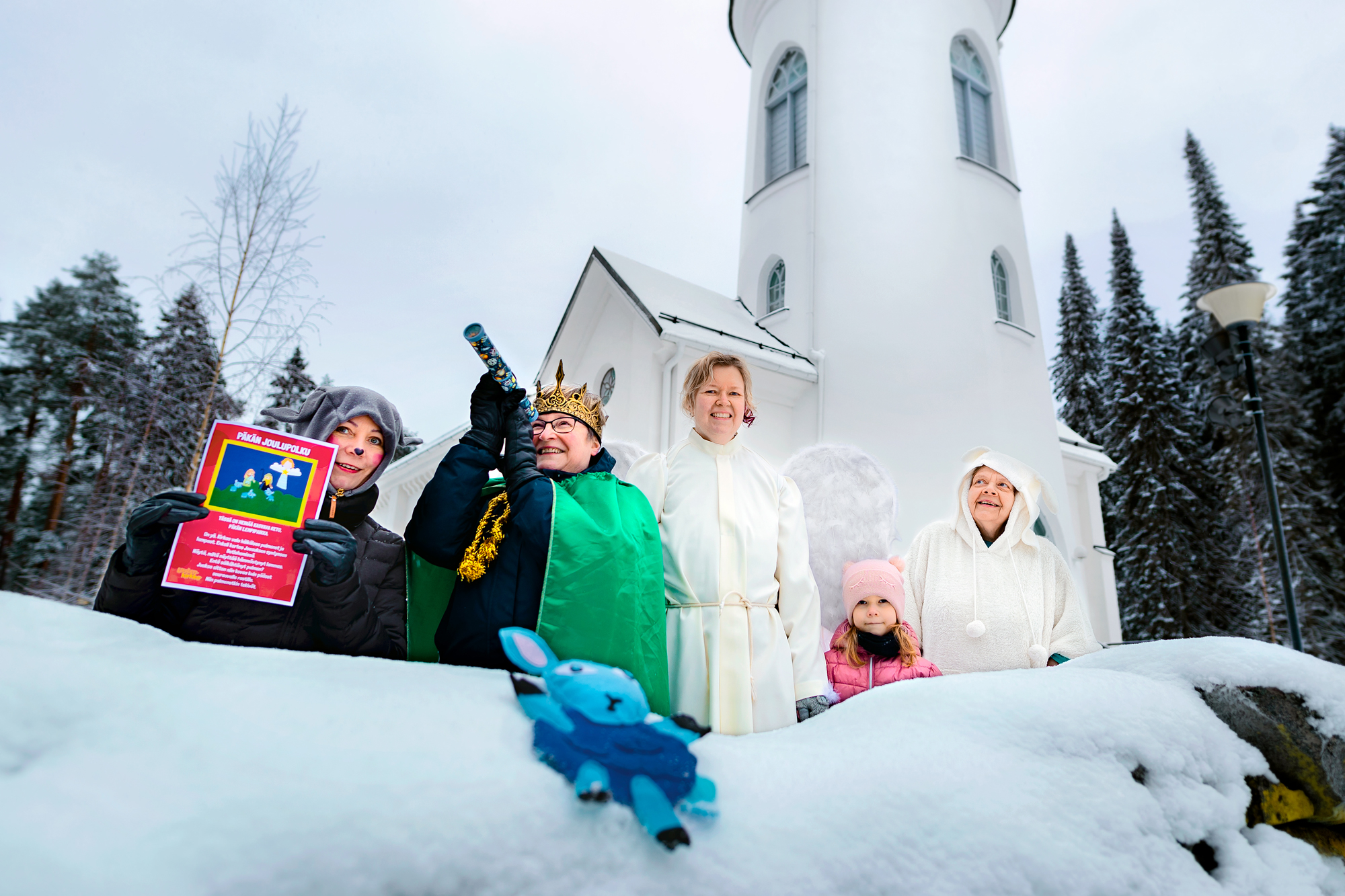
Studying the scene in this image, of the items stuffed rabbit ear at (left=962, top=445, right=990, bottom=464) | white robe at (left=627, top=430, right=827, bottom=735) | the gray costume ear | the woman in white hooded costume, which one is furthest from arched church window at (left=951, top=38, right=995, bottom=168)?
the gray costume ear

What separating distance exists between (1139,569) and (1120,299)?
9238 millimetres

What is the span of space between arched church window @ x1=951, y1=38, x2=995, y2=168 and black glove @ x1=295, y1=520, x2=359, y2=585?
433 inches

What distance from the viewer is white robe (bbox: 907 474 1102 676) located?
3191 millimetres

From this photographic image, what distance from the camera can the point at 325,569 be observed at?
1812 millimetres

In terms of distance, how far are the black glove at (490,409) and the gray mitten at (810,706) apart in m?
1.40

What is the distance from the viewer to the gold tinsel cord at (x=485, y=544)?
1971mm

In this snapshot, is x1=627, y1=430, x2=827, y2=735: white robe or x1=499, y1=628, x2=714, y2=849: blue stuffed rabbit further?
x1=627, y1=430, x2=827, y2=735: white robe

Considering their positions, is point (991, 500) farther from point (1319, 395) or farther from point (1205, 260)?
point (1205, 260)

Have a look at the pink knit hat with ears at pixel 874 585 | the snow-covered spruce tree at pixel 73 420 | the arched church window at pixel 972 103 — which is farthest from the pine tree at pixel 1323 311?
the snow-covered spruce tree at pixel 73 420

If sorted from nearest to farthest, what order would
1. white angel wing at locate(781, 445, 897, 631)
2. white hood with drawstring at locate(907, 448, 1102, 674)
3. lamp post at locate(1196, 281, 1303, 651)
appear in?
white hood with drawstring at locate(907, 448, 1102, 674) < white angel wing at locate(781, 445, 897, 631) < lamp post at locate(1196, 281, 1303, 651)

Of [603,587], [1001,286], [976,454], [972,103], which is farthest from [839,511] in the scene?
[972,103]

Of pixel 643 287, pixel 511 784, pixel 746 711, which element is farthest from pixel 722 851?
pixel 643 287

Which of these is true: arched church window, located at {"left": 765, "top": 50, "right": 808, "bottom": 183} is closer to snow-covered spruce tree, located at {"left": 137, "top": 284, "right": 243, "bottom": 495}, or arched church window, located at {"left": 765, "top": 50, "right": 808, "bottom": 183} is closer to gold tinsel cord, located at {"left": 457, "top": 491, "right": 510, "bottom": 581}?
snow-covered spruce tree, located at {"left": 137, "top": 284, "right": 243, "bottom": 495}

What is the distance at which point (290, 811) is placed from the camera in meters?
0.98
